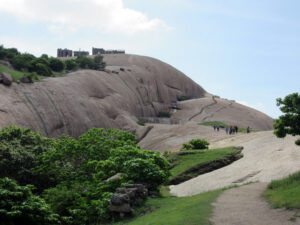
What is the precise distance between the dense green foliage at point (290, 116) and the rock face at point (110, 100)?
20654mm

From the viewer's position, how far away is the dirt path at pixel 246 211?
9156mm

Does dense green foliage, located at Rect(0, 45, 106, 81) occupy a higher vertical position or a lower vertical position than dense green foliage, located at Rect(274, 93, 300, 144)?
higher

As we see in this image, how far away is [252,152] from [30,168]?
538 inches

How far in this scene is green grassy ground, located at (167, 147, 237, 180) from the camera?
67.5ft

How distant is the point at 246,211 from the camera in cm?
1027

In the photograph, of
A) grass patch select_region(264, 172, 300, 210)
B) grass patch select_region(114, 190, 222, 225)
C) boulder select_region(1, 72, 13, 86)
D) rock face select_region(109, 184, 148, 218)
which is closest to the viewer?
grass patch select_region(114, 190, 222, 225)

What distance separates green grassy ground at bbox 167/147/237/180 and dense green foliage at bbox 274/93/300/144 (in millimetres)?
8045

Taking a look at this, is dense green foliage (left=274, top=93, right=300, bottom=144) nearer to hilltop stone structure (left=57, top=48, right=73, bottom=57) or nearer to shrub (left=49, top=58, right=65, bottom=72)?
shrub (left=49, top=58, right=65, bottom=72)

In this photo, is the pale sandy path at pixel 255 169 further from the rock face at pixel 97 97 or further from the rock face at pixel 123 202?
the rock face at pixel 97 97

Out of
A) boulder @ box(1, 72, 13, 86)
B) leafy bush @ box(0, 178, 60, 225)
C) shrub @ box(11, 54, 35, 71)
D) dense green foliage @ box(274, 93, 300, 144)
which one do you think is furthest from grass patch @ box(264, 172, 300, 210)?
shrub @ box(11, 54, 35, 71)

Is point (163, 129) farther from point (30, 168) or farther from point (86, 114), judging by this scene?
point (30, 168)

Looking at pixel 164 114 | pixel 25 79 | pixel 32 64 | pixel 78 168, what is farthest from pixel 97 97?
pixel 78 168

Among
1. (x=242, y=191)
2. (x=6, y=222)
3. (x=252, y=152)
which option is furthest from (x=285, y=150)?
(x=6, y=222)

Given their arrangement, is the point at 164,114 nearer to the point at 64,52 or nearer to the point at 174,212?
the point at 64,52
